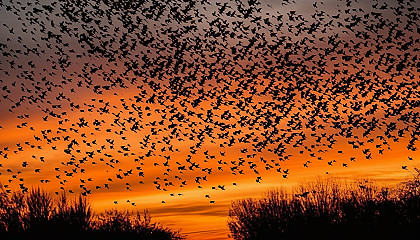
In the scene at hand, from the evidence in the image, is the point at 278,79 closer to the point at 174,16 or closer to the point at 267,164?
the point at 267,164

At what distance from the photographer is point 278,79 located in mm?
45094

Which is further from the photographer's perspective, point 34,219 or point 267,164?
point 34,219

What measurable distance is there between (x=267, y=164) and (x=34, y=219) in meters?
19.1

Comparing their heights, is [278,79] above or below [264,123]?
above

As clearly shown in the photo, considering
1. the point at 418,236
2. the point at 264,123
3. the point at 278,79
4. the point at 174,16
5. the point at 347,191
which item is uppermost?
the point at 174,16

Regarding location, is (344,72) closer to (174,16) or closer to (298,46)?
(298,46)

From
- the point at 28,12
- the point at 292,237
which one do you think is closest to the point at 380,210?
the point at 292,237

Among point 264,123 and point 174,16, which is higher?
point 174,16

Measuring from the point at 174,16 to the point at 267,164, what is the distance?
1211cm

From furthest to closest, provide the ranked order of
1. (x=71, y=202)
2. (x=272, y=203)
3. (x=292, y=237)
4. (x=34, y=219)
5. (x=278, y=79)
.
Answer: (x=272, y=203), (x=292, y=237), (x=71, y=202), (x=34, y=219), (x=278, y=79)

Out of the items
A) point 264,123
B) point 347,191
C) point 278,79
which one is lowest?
point 347,191

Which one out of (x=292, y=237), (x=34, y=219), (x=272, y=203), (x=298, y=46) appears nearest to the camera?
(x=298, y=46)

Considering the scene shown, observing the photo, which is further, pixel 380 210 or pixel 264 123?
pixel 380 210

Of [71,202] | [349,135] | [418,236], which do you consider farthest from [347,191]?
[71,202]
